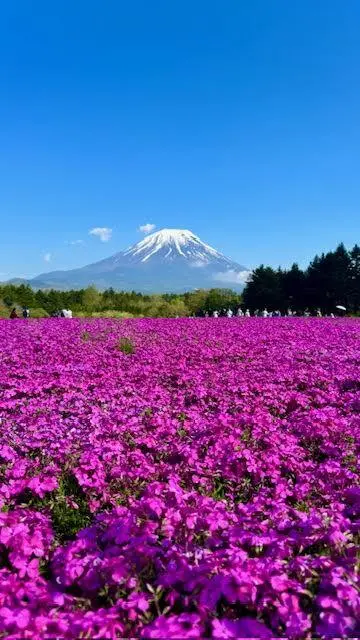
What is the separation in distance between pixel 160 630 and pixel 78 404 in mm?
6205

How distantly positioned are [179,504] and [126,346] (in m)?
12.3

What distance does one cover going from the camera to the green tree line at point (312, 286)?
64.2 m

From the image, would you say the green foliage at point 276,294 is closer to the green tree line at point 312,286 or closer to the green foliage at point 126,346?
the green tree line at point 312,286

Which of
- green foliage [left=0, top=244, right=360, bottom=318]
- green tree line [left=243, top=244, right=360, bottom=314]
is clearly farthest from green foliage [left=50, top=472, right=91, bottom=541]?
green tree line [left=243, top=244, right=360, bottom=314]

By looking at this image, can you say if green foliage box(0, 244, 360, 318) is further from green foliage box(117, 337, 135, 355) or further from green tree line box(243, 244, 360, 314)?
green foliage box(117, 337, 135, 355)

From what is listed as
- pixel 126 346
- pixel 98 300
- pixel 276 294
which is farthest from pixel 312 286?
pixel 126 346

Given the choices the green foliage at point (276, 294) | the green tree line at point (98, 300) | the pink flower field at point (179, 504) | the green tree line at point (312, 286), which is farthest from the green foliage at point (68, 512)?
Answer: the green tree line at point (312, 286)

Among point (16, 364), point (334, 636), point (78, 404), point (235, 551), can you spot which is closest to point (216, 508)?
point (235, 551)

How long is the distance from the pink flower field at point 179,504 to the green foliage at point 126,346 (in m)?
4.13

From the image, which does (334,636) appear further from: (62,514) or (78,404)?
(78,404)

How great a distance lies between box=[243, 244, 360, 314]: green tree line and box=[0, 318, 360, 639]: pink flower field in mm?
54615

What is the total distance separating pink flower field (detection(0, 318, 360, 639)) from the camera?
306 cm

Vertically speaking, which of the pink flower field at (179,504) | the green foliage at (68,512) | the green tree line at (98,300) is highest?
the green tree line at (98,300)

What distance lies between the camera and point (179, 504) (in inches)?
168
